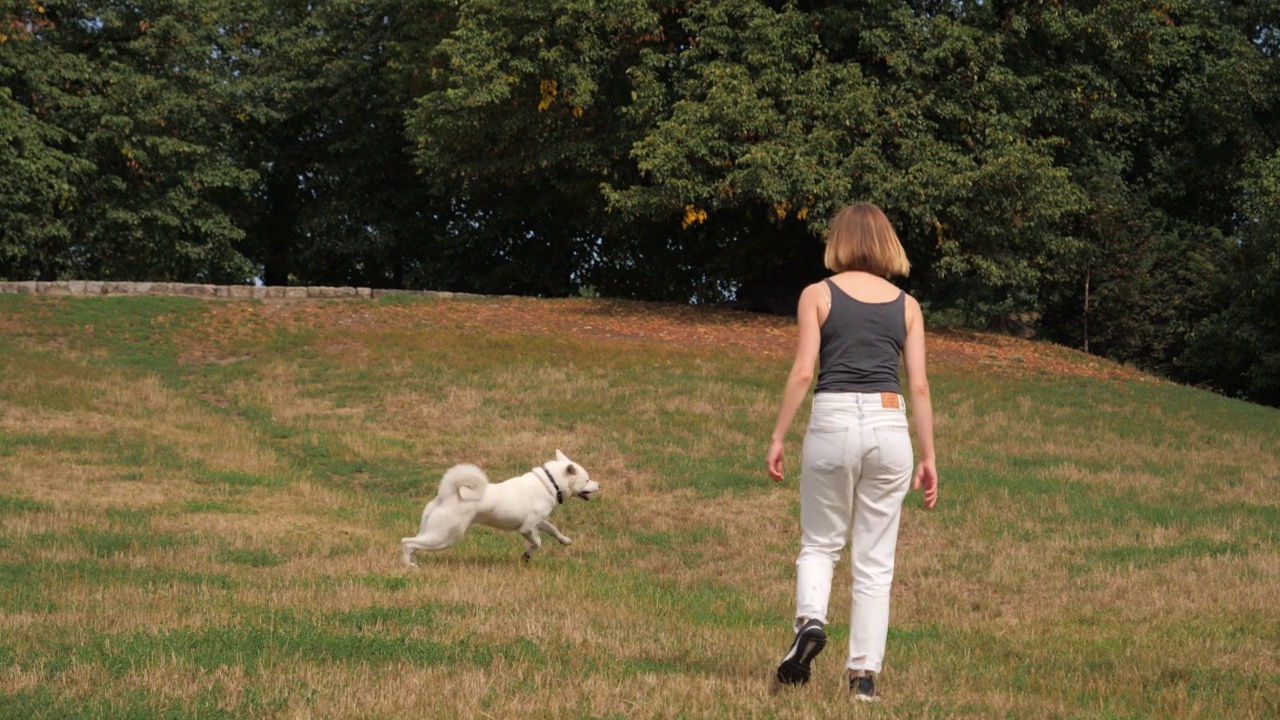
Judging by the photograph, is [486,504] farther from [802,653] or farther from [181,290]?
[181,290]

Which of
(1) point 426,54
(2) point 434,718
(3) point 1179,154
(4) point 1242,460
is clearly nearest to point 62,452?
(2) point 434,718

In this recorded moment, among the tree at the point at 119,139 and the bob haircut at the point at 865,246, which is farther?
the tree at the point at 119,139

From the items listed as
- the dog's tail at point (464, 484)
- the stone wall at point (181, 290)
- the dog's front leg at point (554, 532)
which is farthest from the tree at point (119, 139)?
the dog's tail at point (464, 484)

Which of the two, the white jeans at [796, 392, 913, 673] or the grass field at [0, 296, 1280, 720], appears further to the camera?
the grass field at [0, 296, 1280, 720]

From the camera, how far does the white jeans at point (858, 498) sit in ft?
19.8

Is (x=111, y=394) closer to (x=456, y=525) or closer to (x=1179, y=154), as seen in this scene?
(x=456, y=525)

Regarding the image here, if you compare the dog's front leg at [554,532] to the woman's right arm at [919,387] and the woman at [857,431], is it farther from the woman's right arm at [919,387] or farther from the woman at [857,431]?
the woman's right arm at [919,387]

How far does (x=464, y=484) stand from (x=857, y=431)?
595cm

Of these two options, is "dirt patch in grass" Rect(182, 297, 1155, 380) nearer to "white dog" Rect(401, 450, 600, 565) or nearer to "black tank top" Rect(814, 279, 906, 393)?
"white dog" Rect(401, 450, 600, 565)

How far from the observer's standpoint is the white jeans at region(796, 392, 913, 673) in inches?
238

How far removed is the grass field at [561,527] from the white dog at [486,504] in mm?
331

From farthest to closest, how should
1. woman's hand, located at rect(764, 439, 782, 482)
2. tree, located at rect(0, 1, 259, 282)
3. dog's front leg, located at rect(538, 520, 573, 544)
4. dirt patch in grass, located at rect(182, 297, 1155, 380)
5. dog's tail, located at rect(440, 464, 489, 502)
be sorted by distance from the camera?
1. tree, located at rect(0, 1, 259, 282)
2. dirt patch in grass, located at rect(182, 297, 1155, 380)
3. dog's front leg, located at rect(538, 520, 573, 544)
4. dog's tail, located at rect(440, 464, 489, 502)
5. woman's hand, located at rect(764, 439, 782, 482)

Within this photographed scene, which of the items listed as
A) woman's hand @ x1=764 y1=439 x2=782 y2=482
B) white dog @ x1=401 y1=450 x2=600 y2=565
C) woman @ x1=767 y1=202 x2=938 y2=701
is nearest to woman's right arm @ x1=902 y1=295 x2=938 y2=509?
woman @ x1=767 y1=202 x2=938 y2=701

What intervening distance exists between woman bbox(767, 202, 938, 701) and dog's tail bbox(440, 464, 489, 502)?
5336mm
